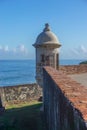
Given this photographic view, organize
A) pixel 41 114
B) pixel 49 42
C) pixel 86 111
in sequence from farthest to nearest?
pixel 49 42, pixel 41 114, pixel 86 111

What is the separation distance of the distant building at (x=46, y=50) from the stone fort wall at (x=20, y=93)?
4819mm

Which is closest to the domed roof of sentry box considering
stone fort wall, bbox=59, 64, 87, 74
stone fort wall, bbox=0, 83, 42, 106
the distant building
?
A: the distant building

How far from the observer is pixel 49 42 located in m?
17.7

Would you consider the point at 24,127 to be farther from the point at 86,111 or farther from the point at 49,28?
the point at 86,111

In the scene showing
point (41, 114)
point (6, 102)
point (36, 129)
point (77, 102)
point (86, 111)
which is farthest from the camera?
point (6, 102)

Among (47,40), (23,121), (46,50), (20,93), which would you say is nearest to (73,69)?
(46,50)

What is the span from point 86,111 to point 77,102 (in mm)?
690

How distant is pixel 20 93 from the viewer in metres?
22.8

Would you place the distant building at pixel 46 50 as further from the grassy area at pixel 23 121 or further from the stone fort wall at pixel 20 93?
the stone fort wall at pixel 20 93

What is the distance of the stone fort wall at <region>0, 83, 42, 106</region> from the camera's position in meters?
22.3

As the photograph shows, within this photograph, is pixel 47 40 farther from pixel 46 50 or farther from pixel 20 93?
pixel 20 93

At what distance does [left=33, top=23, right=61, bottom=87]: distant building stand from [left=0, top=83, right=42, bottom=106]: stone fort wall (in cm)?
482

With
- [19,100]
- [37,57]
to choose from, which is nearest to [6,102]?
[19,100]

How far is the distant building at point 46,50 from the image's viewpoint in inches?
699
